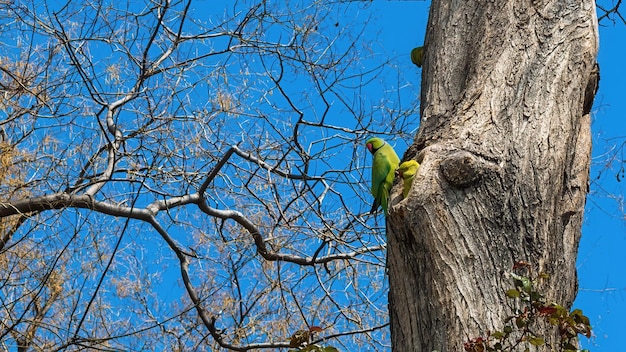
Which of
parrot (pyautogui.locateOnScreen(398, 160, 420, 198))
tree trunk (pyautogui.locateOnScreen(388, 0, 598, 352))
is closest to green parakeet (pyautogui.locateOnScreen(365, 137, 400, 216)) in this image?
tree trunk (pyautogui.locateOnScreen(388, 0, 598, 352))

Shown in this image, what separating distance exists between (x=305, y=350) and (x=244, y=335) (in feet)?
10.3

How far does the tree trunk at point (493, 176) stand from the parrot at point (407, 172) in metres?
0.04

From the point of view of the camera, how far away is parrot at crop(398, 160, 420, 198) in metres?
2.46

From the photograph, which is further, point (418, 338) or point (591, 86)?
point (591, 86)

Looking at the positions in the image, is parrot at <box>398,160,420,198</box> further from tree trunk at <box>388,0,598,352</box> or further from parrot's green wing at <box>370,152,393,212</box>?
parrot's green wing at <box>370,152,393,212</box>

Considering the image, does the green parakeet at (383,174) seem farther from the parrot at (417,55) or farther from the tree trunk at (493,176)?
the tree trunk at (493,176)

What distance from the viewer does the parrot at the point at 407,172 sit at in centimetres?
246

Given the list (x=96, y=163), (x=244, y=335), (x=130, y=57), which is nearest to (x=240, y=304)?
(x=244, y=335)

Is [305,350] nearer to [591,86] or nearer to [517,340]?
[517,340]

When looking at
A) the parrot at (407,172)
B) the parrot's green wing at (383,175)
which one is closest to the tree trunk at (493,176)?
the parrot at (407,172)

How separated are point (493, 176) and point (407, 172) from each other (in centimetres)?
26

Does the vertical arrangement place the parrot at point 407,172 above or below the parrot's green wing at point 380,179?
below

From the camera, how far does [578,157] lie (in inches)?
109

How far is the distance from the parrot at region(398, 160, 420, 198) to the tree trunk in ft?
0.12
